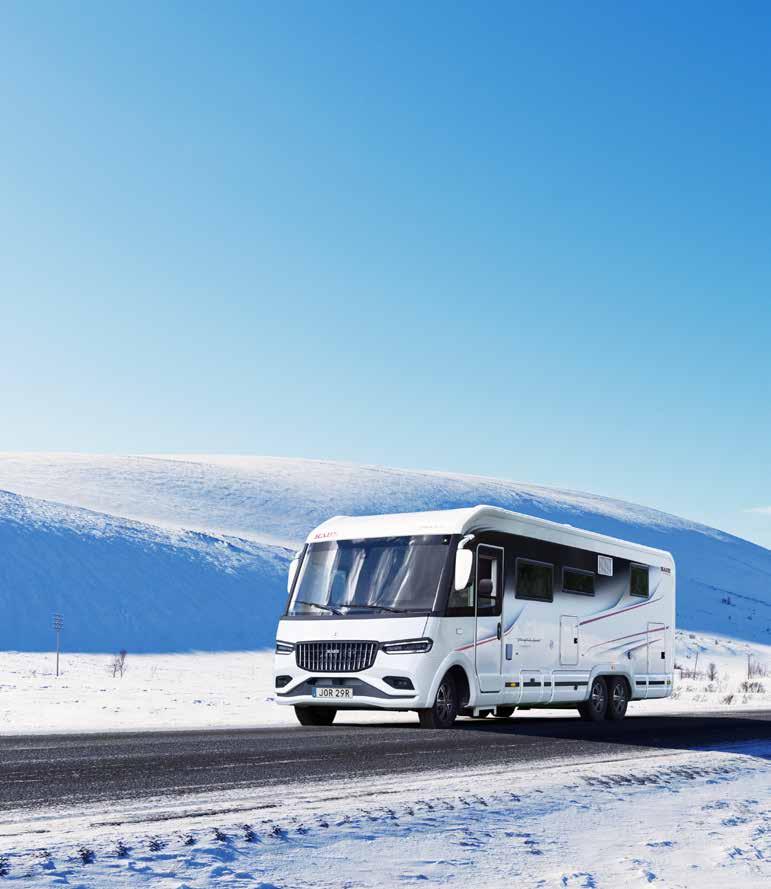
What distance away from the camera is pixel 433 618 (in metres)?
16.1

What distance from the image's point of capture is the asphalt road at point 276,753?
931 cm

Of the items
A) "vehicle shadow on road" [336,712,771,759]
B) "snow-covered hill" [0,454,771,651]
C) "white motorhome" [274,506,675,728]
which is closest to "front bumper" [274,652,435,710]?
"white motorhome" [274,506,675,728]

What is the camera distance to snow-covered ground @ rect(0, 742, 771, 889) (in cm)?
625

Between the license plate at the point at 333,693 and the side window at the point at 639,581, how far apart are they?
789cm

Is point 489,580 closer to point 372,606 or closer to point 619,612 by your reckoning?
point 372,606

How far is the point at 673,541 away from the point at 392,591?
110 meters

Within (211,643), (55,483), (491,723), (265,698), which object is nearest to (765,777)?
(491,723)

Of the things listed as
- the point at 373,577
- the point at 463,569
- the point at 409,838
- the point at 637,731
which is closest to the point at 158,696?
the point at 373,577

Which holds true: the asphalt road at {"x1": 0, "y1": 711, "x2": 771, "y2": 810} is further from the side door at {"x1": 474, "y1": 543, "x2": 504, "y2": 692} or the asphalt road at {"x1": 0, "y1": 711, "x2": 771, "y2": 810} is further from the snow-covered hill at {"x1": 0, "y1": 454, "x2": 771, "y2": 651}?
the snow-covered hill at {"x1": 0, "y1": 454, "x2": 771, "y2": 651}

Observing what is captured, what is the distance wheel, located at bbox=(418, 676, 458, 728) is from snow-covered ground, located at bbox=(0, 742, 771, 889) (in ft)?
18.5

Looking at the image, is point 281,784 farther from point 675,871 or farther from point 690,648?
point 690,648

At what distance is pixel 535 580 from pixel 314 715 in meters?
4.14

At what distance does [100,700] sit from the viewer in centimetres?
2539

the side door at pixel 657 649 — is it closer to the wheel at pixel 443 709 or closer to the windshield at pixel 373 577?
the wheel at pixel 443 709
